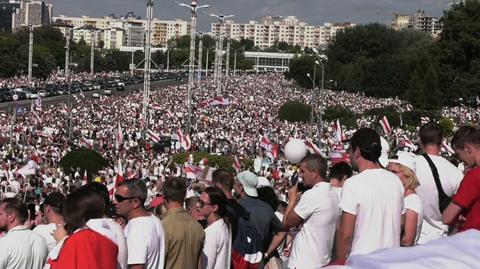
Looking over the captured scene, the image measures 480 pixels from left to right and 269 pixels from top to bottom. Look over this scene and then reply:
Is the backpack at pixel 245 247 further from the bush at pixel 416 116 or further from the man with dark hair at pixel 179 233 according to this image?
the bush at pixel 416 116

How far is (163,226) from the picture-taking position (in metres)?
6.21

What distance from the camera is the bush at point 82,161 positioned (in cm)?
3216

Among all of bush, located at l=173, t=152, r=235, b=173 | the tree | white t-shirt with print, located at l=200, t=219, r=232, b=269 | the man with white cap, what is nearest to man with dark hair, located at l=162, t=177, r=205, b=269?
white t-shirt with print, located at l=200, t=219, r=232, b=269

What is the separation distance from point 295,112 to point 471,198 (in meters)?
65.3

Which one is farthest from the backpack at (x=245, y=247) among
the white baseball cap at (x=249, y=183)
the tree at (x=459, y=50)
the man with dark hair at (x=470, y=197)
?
the tree at (x=459, y=50)

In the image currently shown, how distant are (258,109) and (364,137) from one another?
64.6 metres

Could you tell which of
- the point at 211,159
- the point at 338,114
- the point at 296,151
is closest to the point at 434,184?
the point at 296,151

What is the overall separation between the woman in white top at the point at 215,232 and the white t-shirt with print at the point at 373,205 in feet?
4.58

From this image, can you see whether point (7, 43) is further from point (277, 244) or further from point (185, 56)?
point (277, 244)

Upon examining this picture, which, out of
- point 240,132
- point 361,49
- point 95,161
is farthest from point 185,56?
point 95,161

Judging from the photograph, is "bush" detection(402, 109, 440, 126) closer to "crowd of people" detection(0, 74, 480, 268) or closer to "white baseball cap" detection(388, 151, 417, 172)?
Result: "crowd of people" detection(0, 74, 480, 268)

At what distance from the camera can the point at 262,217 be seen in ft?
24.1

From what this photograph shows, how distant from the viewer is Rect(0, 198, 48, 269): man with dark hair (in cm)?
579

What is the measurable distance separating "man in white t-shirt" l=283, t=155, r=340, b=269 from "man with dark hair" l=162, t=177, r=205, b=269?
25.4 inches
